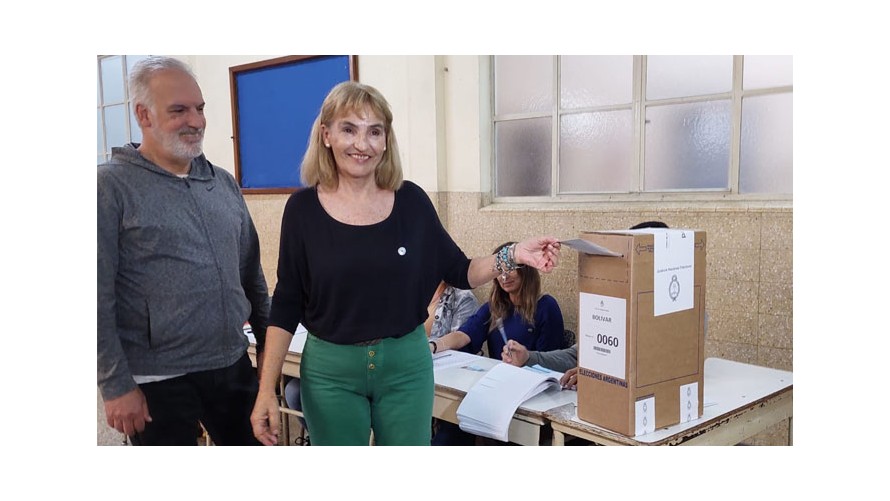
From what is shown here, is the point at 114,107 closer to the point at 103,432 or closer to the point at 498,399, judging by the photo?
the point at 103,432

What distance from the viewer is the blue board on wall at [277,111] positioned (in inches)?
61.4

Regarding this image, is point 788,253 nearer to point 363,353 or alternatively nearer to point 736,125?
point 736,125

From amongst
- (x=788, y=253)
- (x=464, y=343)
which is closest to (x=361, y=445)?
(x=464, y=343)

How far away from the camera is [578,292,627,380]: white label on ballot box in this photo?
135cm

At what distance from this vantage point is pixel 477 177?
6.12 feet

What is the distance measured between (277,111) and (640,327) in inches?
42.5

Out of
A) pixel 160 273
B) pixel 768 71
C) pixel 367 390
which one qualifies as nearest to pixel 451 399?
pixel 367 390

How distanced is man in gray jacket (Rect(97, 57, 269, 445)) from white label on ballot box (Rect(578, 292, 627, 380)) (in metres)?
0.77

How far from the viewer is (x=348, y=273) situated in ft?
4.47

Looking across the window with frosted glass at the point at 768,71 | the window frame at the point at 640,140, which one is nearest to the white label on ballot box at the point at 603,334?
the window frame at the point at 640,140

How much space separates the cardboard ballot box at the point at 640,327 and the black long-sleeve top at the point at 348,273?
1.28 feet

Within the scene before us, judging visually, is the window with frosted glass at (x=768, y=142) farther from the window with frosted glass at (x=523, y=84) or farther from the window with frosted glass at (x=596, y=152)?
the window with frosted glass at (x=523, y=84)
